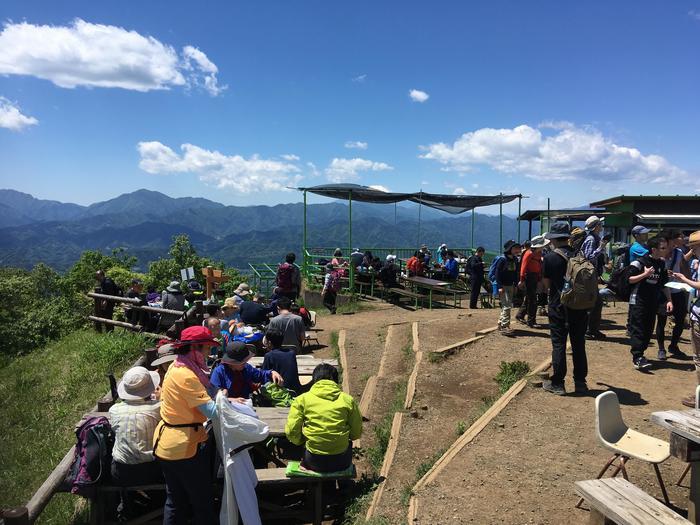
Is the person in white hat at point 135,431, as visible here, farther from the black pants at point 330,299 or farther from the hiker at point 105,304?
the black pants at point 330,299

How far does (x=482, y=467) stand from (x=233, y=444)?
84.0 inches

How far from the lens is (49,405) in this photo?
825cm

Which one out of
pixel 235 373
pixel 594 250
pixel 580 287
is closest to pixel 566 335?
pixel 580 287

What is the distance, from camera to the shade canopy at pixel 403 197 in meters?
15.0

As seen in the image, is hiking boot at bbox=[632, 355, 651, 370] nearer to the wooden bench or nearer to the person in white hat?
the wooden bench

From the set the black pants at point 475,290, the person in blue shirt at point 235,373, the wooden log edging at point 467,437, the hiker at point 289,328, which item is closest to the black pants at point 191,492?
the person in blue shirt at point 235,373

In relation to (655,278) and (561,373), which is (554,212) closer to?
(655,278)

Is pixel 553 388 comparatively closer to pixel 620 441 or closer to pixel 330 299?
pixel 620 441

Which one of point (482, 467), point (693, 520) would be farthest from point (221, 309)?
point (693, 520)

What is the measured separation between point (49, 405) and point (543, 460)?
Result: 812 centimetres

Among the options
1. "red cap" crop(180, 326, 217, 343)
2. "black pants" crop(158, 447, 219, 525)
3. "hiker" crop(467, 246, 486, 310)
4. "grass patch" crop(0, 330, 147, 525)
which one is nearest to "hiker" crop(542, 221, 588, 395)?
"red cap" crop(180, 326, 217, 343)

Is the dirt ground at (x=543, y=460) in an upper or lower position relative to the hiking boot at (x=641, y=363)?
lower

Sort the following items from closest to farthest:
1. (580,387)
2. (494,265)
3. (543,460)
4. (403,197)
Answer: (543,460), (580,387), (494,265), (403,197)

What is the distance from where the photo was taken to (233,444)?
140 inches
